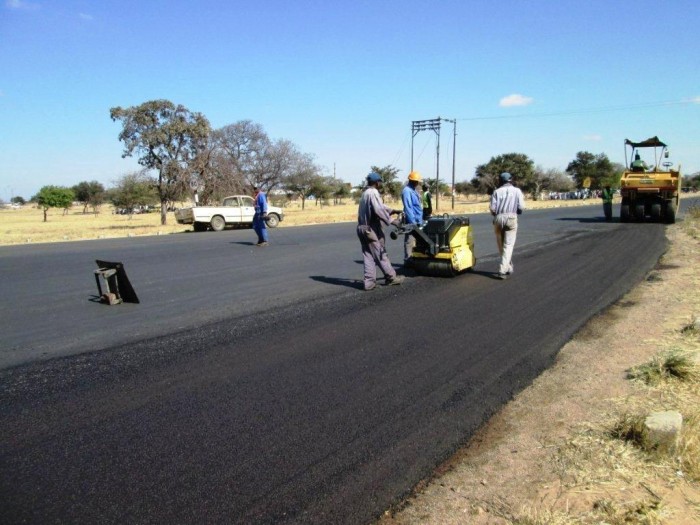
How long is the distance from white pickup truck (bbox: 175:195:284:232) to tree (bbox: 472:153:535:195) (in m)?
67.9

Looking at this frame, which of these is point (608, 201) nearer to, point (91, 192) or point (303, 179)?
point (303, 179)

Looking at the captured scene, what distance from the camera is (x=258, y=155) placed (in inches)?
2249

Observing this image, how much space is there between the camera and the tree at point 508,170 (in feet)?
296

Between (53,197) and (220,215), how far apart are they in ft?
167

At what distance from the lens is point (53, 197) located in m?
67.1

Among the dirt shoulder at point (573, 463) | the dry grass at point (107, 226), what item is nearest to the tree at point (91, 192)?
the dry grass at point (107, 226)

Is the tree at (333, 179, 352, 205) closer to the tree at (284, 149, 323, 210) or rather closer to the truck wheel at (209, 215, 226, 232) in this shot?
the tree at (284, 149, 323, 210)

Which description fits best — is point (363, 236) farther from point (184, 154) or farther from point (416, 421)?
point (184, 154)

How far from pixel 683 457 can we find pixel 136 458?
11.5 ft

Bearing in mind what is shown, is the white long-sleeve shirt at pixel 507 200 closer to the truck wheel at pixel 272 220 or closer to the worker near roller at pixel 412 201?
the worker near roller at pixel 412 201

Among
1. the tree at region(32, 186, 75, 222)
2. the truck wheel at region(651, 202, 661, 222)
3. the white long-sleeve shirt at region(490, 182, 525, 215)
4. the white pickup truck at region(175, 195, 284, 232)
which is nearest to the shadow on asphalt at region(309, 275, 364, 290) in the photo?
the white long-sleeve shirt at region(490, 182, 525, 215)

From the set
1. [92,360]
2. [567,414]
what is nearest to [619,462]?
[567,414]

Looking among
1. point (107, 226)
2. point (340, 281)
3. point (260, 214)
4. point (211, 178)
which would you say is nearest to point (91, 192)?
point (107, 226)

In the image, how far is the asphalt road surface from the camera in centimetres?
306
